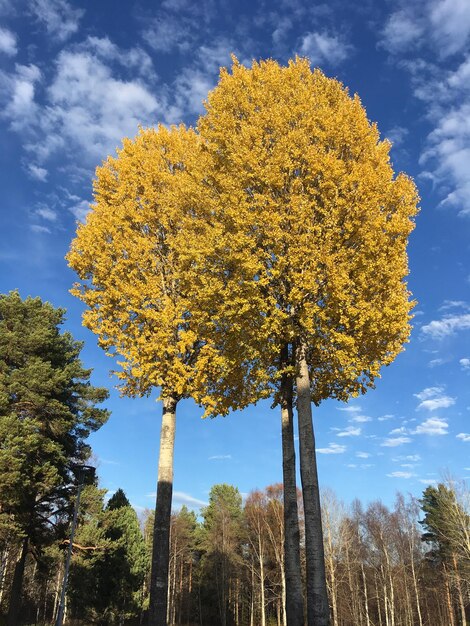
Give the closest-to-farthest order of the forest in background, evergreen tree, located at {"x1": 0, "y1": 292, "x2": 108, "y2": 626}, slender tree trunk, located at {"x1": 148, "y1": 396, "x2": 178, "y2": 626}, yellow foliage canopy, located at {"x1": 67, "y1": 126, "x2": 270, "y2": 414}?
slender tree trunk, located at {"x1": 148, "y1": 396, "x2": 178, "y2": 626}
yellow foliage canopy, located at {"x1": 67, "y1": 126, "x2": 270, "y2": 414}
evergreen tree, located at {"x1": 0, "y1": 292, "x2": 108, "y2": 626}
the forest in background

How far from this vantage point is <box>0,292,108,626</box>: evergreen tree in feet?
59.7

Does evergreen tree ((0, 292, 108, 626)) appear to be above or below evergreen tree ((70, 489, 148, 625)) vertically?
above

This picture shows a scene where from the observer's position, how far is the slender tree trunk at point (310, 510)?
796cm

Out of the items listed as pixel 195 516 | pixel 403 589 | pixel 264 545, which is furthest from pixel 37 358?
pixel 195 516

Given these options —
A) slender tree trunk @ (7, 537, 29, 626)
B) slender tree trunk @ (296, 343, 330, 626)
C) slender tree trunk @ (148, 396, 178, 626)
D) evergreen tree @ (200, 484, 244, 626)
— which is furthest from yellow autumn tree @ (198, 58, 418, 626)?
evergreen tree @ (200, 484, 244, 626)

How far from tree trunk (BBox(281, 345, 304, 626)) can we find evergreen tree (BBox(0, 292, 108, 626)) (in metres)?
11.5

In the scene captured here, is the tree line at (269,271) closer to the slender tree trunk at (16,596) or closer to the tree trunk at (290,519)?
the tree trunk at (290,519)

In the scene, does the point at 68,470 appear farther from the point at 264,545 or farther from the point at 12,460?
the point at 264,545

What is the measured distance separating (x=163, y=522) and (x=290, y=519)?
3.03 metres

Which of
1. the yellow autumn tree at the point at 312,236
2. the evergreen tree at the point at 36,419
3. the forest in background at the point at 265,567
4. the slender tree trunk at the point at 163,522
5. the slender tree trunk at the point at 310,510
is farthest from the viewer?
the forest in background at the point at 265,567

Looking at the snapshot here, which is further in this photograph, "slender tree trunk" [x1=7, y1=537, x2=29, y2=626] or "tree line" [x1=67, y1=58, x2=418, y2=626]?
"slender tree trunk" [x1=7, y1=537, x2=29, y2=626]

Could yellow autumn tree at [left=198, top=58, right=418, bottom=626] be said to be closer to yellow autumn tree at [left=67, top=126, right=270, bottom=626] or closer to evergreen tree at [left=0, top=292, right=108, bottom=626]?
yellow autumn tree at [left=67, top=126, right=270, bottom=626]

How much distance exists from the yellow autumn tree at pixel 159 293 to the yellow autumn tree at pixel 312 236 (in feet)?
3.16

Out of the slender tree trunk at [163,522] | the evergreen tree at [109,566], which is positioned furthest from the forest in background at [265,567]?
the slender tree trunk at [163,522]
